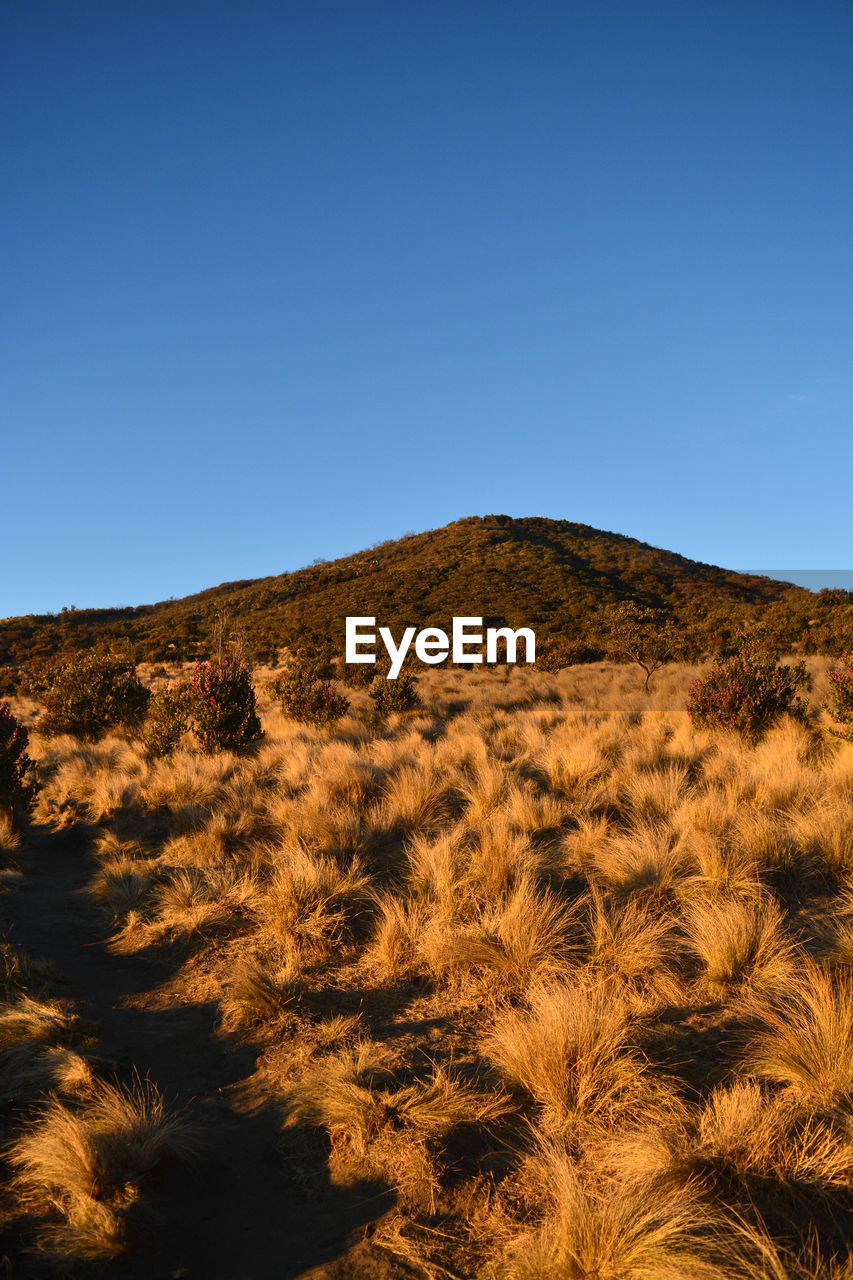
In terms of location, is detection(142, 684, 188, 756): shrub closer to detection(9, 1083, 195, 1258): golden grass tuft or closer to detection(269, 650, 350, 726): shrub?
detection(269, 650, 350, 726): shrub

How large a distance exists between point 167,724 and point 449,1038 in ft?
35.6

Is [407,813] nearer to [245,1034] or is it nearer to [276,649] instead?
[245,1034]

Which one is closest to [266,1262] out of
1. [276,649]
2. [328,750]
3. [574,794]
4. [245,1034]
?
[245,1034]

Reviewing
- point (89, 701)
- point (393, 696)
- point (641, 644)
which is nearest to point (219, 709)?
point (89, 701)

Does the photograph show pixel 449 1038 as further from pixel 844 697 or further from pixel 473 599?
pixel 473 599

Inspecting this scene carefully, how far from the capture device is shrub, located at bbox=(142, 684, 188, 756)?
13180mm

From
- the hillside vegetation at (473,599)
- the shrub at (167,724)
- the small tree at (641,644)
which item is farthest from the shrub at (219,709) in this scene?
the hillside vegetation at (473,599)

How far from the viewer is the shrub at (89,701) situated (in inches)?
640

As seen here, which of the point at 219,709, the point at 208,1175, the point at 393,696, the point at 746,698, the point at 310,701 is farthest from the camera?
the point at 393,696

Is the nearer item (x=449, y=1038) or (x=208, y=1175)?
(x=208, y=1175)

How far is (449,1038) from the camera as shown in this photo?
3.88m

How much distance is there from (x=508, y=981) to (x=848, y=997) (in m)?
1.97

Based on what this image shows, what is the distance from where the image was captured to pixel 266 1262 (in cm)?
254

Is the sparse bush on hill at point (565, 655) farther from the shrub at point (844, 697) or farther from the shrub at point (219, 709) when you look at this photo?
the shrub at point (844, 697)
